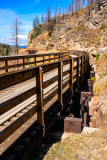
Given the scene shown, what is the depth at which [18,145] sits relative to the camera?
8.89 ft

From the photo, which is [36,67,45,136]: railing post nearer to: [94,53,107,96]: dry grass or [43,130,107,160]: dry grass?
[43,130,107,160]: dry grass

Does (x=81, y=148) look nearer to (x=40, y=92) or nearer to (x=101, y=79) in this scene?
(x=40, y=92)

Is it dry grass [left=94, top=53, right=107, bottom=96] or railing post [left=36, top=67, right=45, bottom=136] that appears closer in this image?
railing post [left=36, top=67, right=45, bottom=136]

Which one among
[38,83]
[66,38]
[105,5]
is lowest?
[38,83]

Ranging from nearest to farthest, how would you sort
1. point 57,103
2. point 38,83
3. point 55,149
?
point 38,83
point 55,149
point 57,103

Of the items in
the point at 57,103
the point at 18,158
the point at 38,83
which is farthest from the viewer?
the point at 57,103

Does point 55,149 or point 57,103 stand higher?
point 57,103

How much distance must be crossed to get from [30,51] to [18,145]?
1763 inches

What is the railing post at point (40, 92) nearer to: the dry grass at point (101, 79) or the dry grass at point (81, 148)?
the dry grass at point (81, 148)

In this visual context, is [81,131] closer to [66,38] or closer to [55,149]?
[55,149]

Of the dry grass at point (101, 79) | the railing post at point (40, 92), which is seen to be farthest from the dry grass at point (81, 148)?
the dry grass at point (101, 79)

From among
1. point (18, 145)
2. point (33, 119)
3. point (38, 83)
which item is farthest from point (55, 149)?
point (38, 83)

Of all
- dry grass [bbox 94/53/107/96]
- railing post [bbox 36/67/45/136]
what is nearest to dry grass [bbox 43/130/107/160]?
railing post [bbox 36/67/45/136]

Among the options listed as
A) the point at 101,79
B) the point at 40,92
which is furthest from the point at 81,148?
the point at 101,79
